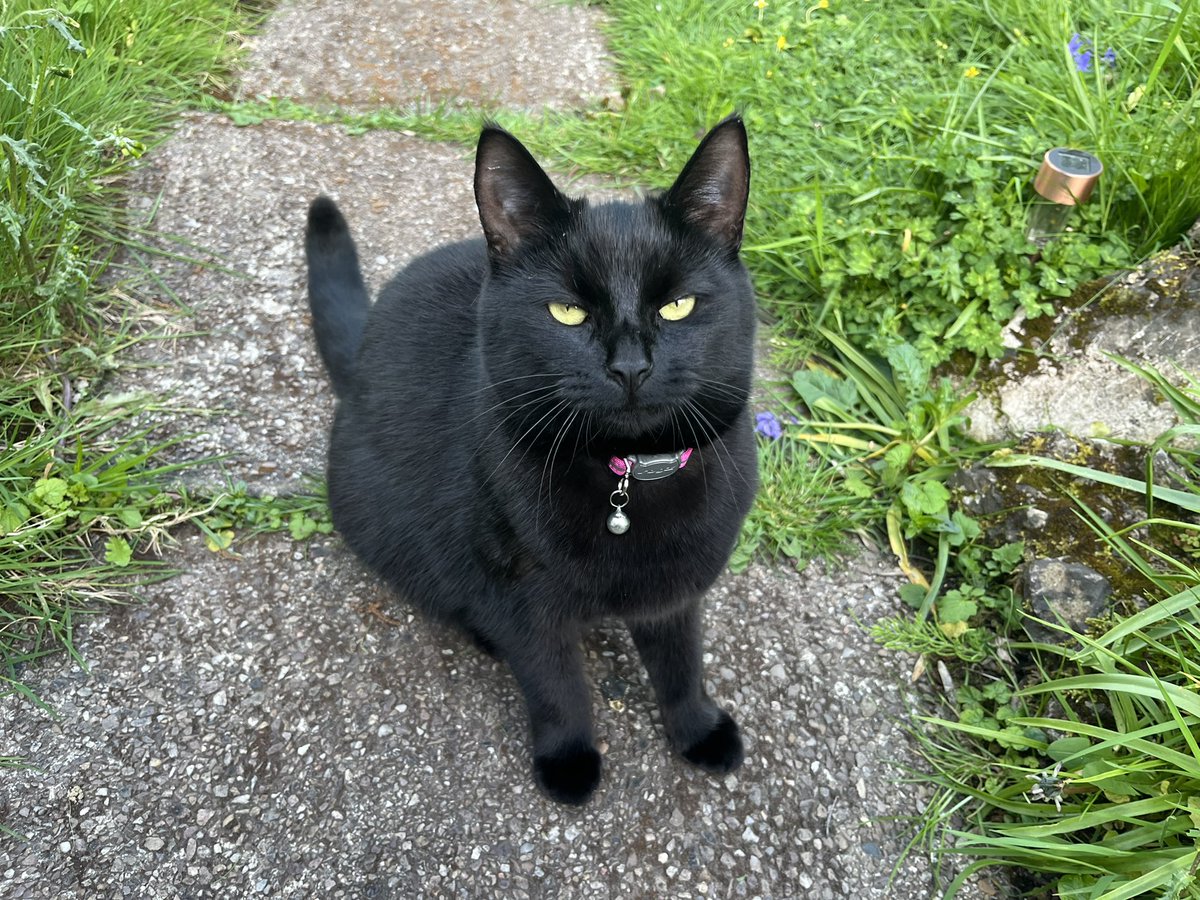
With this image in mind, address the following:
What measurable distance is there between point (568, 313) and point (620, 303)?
10cm

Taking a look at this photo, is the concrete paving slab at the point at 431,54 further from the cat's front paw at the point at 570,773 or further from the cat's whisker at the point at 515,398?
the cat's front paw at the point at 570,773

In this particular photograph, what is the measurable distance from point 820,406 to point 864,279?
0.45 meters

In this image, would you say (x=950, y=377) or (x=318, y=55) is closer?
(x=950, y=377)

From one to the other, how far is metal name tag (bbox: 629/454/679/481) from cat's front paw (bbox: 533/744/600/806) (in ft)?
2.26

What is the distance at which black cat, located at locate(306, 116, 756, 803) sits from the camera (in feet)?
4.70

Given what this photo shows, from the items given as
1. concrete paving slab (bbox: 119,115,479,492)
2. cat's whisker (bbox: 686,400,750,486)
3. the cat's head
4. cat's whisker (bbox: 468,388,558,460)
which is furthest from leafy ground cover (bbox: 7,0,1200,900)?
the cat's head

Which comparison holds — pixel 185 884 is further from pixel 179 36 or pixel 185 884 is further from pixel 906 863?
pixel 179 36

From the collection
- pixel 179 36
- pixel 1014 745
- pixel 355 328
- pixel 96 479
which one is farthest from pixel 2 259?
pixel 1014 745

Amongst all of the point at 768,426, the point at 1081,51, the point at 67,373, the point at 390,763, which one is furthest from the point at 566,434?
the point at 1081,51

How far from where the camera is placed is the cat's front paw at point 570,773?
71.3 inches

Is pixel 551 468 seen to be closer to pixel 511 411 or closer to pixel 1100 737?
pixel 511 411

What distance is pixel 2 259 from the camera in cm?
227

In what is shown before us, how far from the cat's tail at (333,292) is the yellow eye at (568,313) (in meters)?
0.98

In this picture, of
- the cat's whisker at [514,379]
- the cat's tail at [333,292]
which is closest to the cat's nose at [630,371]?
the cat's whisker at [514,379]
